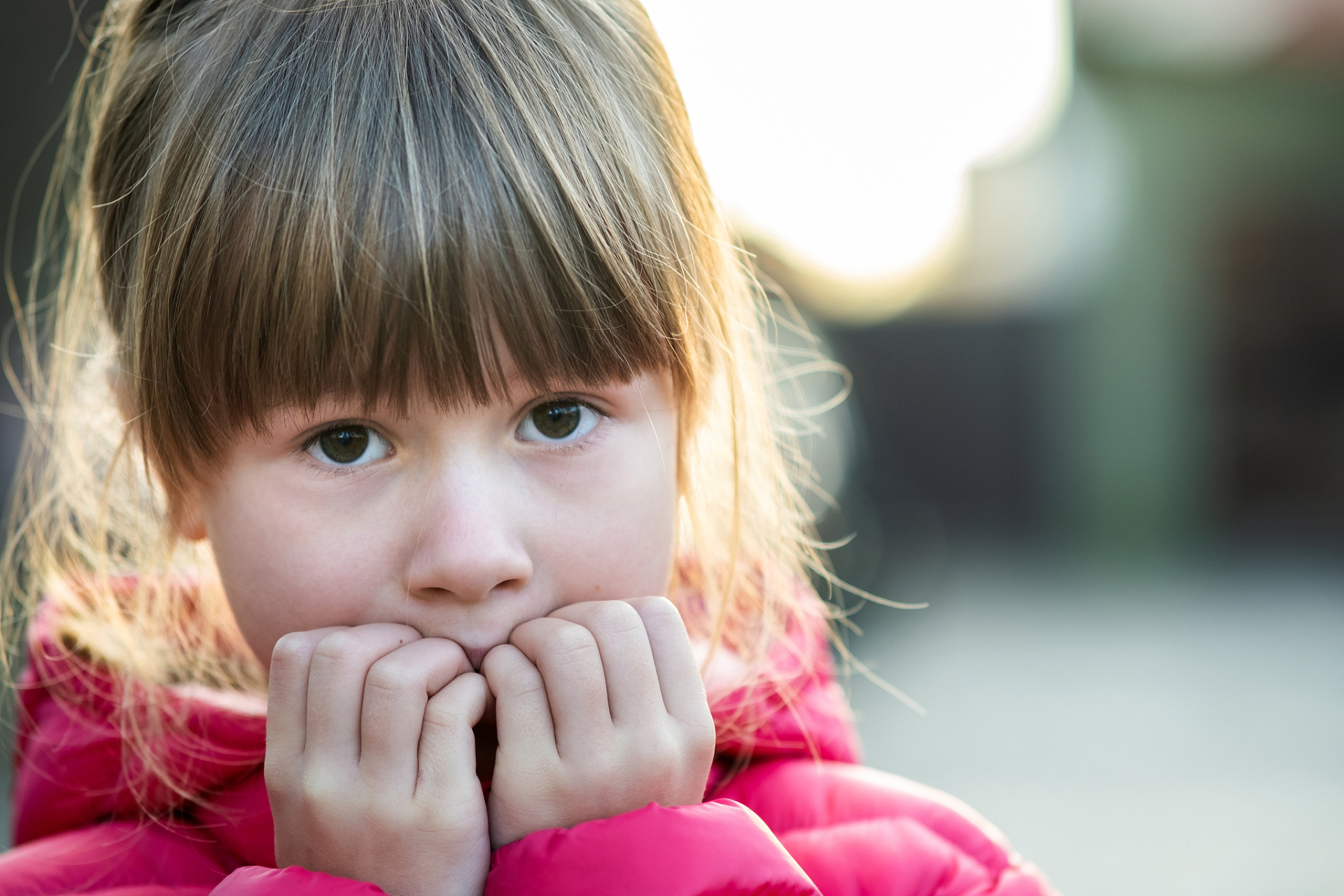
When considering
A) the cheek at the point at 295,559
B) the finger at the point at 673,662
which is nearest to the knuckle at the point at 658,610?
the finger at the point at 673,662

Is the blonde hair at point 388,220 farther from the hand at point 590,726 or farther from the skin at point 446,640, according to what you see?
the hand at point 590,726

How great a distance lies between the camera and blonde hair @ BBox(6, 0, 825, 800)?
2.89 ft

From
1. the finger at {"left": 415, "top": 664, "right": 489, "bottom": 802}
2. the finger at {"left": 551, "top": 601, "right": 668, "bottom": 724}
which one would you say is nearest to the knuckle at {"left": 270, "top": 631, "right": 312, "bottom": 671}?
the finger at {"left": 415, "top": 664, "right": 489, "bottom": 802}

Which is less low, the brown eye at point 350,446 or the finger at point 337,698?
the brown eye at point 350,446

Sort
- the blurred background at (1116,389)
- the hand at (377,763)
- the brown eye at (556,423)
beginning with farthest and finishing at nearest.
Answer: the blurred background at (1116,389) → the brown eye at (556,423) → the hand at (377,763)

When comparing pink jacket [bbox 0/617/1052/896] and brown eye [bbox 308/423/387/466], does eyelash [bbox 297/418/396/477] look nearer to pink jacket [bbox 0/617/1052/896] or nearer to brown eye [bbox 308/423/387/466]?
brown eye [bbox 308/423/387/466]

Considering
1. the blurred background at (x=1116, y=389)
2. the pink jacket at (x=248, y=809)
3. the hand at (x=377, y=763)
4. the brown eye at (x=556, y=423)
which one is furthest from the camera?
the blurred background at (x=1116, y=389)

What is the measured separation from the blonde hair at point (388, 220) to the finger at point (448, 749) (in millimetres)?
244

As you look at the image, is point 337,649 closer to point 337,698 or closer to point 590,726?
point 337,698

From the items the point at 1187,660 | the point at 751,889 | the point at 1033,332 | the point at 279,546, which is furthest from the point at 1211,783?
the point at 1033,332

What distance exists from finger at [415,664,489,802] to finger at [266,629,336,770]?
107mm

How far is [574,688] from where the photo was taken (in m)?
0.88

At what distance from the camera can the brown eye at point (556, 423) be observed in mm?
938

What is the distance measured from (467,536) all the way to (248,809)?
1.54 ft
